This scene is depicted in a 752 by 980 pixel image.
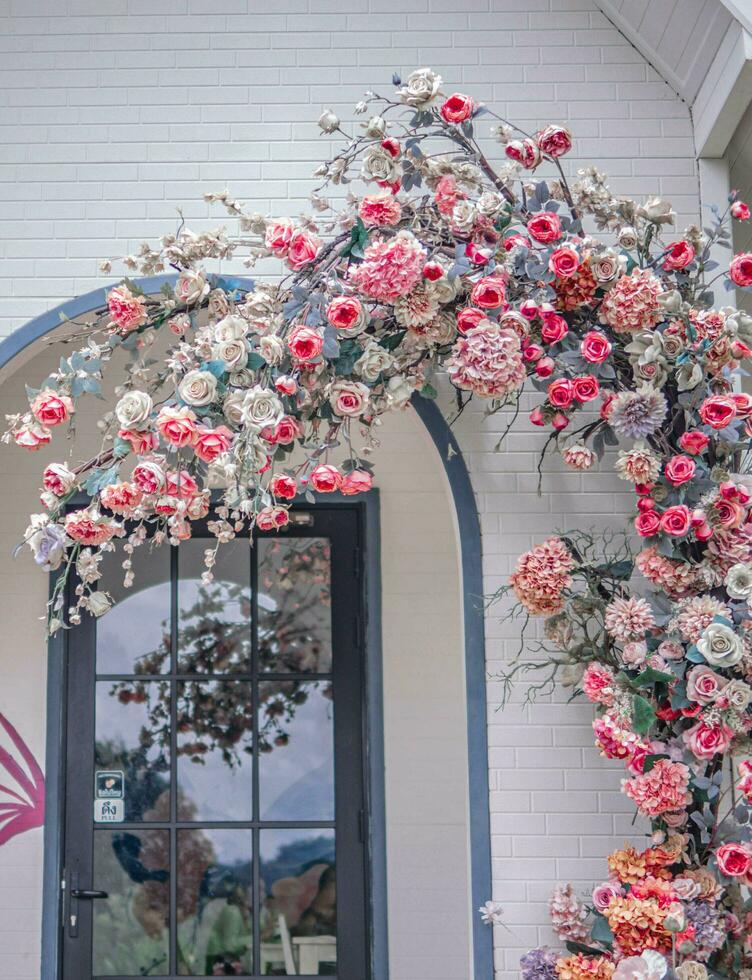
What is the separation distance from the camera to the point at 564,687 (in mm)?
2943

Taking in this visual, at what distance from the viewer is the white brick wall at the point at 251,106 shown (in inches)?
125

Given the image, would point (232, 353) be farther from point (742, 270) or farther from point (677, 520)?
point (742, 270)

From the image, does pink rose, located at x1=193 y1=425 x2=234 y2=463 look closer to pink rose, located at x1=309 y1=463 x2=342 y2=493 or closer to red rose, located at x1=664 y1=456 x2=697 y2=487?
pink rose, located at x1=309 y1=463 x2=342 y2=493

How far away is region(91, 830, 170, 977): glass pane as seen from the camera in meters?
3.86

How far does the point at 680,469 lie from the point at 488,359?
0.48m

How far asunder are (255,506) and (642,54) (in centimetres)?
174

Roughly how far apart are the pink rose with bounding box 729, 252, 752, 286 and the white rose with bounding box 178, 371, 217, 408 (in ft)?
3.77

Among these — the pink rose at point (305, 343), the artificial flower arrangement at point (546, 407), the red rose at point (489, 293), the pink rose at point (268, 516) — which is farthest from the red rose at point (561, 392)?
the pink rose at point (268, 516)

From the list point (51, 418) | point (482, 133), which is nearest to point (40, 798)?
point (51, 418)

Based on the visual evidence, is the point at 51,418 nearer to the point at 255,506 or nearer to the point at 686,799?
the point at 255,506

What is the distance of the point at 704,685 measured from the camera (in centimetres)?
255

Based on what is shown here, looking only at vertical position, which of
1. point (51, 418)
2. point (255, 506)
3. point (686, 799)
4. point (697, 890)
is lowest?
point (697, 890)

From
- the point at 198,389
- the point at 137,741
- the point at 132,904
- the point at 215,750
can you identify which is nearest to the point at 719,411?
the point at 198,389

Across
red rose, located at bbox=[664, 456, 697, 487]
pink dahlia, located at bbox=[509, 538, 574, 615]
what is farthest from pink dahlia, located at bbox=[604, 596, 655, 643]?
red rose, located at bbox=[664, 456, 697, 487]
